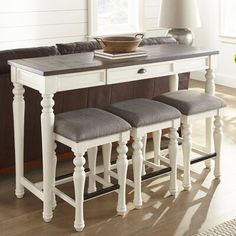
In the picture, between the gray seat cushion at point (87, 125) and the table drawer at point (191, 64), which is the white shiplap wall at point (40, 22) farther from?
the gray seat cushion at point (87, 125)

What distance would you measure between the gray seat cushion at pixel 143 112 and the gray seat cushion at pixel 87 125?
101mm

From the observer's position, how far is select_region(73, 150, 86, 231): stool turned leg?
2.90 meters

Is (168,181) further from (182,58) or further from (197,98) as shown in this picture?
(182,58)

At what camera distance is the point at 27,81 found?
10.1 feet

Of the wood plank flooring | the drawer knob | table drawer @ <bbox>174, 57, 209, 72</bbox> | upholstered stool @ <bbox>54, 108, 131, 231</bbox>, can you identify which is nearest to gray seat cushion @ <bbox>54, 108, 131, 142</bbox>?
upholstered stool @ <bbox>54, 108, 131, 231</bbox>

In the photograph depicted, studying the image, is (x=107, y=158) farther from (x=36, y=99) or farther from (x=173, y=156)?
(x=36, y=99)

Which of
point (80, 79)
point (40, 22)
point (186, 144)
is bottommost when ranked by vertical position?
point (186, 144)

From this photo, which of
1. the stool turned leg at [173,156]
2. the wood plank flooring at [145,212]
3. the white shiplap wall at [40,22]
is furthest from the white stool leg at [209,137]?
the white shiplap wall at [40,22]

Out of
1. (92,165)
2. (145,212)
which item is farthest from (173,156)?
(92,165)

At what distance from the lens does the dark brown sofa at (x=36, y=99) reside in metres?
3.43

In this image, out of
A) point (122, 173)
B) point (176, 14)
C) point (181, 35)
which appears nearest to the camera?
point (122, 173)

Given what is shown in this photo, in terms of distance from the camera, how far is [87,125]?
9.57ft

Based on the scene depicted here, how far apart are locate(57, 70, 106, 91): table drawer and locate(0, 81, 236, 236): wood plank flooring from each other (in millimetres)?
763

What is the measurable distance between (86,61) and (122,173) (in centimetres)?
69
